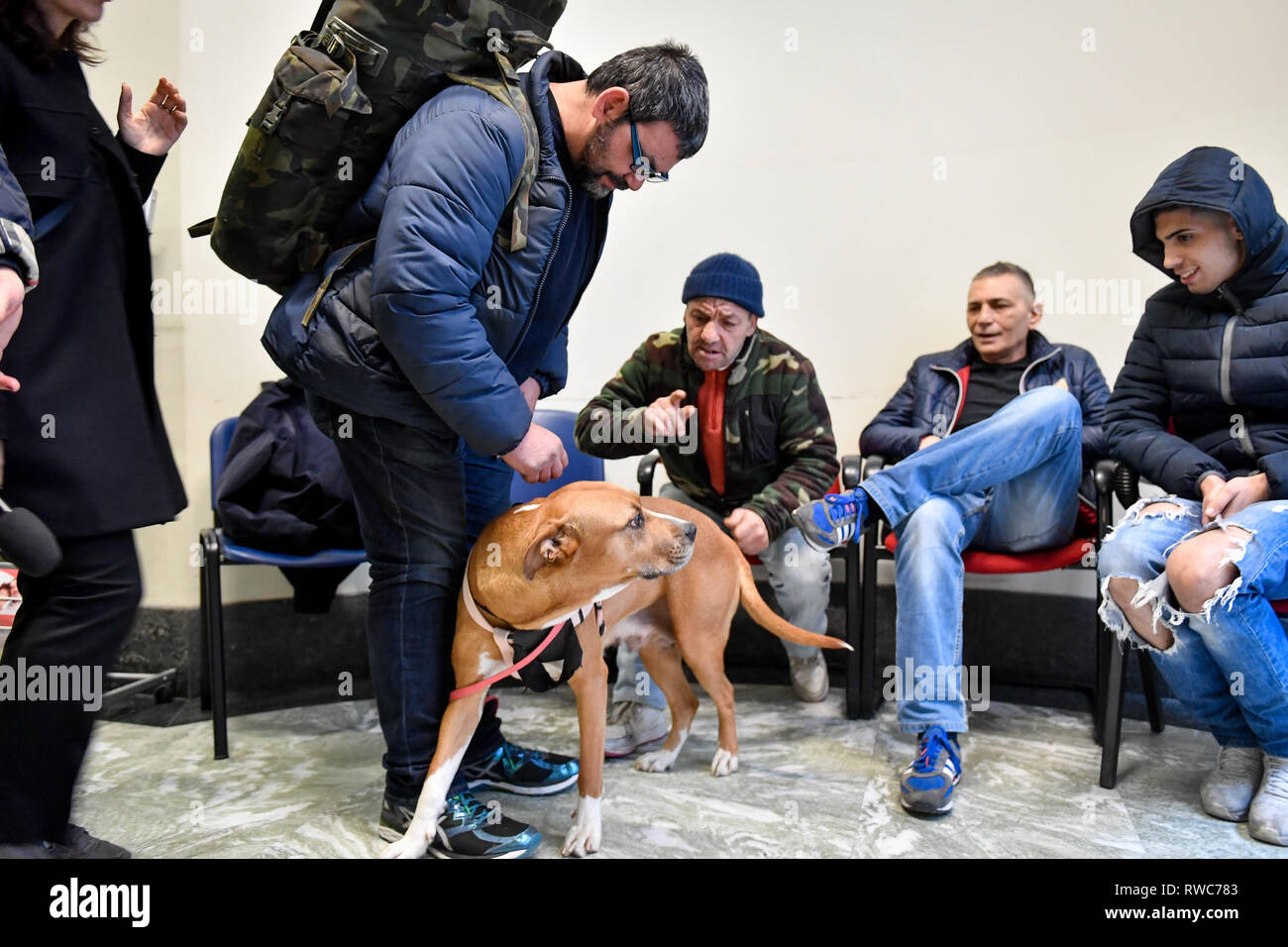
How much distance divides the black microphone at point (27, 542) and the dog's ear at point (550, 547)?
0.81m

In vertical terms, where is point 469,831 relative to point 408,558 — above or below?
below

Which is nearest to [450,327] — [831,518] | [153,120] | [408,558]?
[408,558]

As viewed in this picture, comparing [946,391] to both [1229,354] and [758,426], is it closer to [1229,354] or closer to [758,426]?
[758,426]

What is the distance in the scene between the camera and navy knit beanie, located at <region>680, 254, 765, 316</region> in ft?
9.60

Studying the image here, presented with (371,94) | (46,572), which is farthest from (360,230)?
(46,572)

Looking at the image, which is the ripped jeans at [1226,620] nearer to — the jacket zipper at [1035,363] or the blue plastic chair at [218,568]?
the jacket zipper at [1035,363]

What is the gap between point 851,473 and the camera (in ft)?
9.82

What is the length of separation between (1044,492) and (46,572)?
2.41m

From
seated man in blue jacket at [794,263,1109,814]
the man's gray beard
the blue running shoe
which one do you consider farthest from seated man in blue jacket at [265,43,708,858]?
seated man in blue jacket at [794,263,1109,814]

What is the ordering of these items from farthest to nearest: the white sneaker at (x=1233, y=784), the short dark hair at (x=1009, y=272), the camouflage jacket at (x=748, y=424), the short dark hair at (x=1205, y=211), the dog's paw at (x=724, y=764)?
the short dark hair at (x=1009, y=272) → the camouflage jacket at (x=748, y=424) → the dog's paw at (x=724, y=764) → the short dark hair at (x=1205, y=211) → the white sneaker at (x=1233, y=784)

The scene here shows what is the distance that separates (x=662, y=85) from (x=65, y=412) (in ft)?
4.10

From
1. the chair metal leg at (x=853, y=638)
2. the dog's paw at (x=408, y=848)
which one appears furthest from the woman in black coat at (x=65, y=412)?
the chair metal leg at (x=853, y=638)

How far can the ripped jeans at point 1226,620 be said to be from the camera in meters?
2.13

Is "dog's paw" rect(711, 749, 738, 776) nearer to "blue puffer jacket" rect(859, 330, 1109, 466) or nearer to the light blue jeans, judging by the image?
the light blue jeans
